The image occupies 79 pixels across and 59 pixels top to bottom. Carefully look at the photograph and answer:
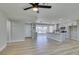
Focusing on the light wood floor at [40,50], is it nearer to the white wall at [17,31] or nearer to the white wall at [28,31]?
the white wall at [17,31]

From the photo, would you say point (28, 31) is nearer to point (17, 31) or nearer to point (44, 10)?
point (17, 31)

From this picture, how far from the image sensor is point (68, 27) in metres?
10.7

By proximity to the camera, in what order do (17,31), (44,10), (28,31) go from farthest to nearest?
(28,31), (17,31), (44,10)

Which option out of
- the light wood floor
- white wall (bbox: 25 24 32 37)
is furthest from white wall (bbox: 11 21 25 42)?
white wall (bbox: 25 24 32 37)

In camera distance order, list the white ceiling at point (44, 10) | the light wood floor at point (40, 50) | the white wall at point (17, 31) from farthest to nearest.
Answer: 1. the white wall at point (17, 31)
2. the light wood floor at point (40, 50)
3. the white ceiling at point (44, 10)

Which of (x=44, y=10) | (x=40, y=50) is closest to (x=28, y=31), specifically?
(x=40, y=50)

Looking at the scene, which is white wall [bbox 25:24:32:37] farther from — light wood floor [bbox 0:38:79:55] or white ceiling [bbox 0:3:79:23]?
light wood floor [bbox 0:38:79:55]

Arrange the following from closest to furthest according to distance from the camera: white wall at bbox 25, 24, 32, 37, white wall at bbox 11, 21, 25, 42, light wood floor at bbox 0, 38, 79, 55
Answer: light wood floor at bbox 0, 38, 79, 55, white wall at bbox 11, 21, 25, 42, white wall at bbox 25, 24, 32, 37

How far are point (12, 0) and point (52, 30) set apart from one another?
9.01m

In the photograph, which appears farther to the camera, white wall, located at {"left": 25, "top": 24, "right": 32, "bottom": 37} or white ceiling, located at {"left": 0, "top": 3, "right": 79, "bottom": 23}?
white wall, located at {"left": 25, "top": 24, "right": 32, "bottom": 37}

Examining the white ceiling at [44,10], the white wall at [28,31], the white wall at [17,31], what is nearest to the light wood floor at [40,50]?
the white ceiling at [44,10]

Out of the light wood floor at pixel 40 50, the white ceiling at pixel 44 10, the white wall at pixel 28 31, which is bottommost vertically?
the light wood floor at pixel 40 50
